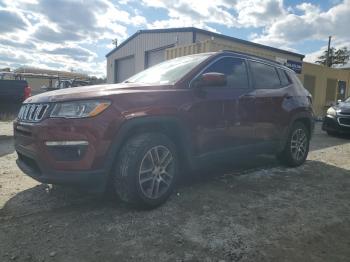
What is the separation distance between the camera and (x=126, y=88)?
10.8 feet

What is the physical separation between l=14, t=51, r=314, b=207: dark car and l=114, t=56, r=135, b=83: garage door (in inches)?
632

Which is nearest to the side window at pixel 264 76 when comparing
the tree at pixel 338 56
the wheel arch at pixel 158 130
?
the wheel arch at pixel 158 130

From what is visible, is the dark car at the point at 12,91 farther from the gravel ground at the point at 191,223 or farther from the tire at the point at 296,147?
the tire at the point at 296,147

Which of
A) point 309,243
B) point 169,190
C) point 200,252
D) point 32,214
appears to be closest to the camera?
point 200,252

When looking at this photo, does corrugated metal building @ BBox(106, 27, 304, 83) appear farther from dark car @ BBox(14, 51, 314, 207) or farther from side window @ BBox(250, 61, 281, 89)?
dark car @ BBox(14, 51, 314, 207)

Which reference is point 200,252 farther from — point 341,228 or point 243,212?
point 341,228

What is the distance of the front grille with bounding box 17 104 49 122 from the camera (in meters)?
3.11

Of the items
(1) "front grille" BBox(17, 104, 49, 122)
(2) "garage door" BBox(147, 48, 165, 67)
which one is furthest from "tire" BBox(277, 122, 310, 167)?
(2) "garage door" BBox(147, 48, 165, 67)

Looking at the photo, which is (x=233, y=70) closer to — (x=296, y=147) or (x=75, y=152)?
(x=296, y=147)

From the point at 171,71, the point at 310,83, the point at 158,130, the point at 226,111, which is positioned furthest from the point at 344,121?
the point at 310,83

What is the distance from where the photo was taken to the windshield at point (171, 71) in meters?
3.83

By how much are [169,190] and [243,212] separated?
841 millimetres

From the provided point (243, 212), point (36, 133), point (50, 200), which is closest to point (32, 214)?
point (50, 200)

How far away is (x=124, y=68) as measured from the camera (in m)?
21.1
